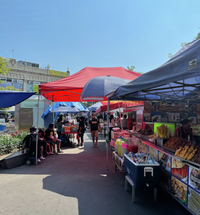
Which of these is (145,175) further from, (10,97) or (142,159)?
(10,97)

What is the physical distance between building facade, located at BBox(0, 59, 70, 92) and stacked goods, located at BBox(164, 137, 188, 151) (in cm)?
3757

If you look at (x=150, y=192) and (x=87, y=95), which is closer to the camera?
(x=150, y=192)

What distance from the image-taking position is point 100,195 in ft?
12.4

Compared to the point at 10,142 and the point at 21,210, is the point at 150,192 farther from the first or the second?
the point at 10,142

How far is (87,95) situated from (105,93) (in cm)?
69

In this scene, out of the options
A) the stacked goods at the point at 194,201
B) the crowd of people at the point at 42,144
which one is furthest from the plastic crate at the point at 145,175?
the crowd of people at the point at 42,144

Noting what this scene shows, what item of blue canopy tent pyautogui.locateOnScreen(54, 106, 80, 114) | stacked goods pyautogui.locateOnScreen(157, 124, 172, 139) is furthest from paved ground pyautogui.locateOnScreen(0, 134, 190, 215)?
blue canopy tent pyautogui.locateOnScreen(54, 106, 80, 114)

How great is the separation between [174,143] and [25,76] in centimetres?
3947

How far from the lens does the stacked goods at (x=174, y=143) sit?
3671 millimetres

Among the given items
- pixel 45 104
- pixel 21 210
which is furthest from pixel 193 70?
pixel 45 104

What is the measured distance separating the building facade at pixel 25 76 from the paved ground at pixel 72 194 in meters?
35.0

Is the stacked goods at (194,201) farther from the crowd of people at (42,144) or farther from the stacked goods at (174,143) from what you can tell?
the crowd of people at (42,144)

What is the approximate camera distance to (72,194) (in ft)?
12.6

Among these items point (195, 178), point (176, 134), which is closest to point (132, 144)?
point (176, 134)
